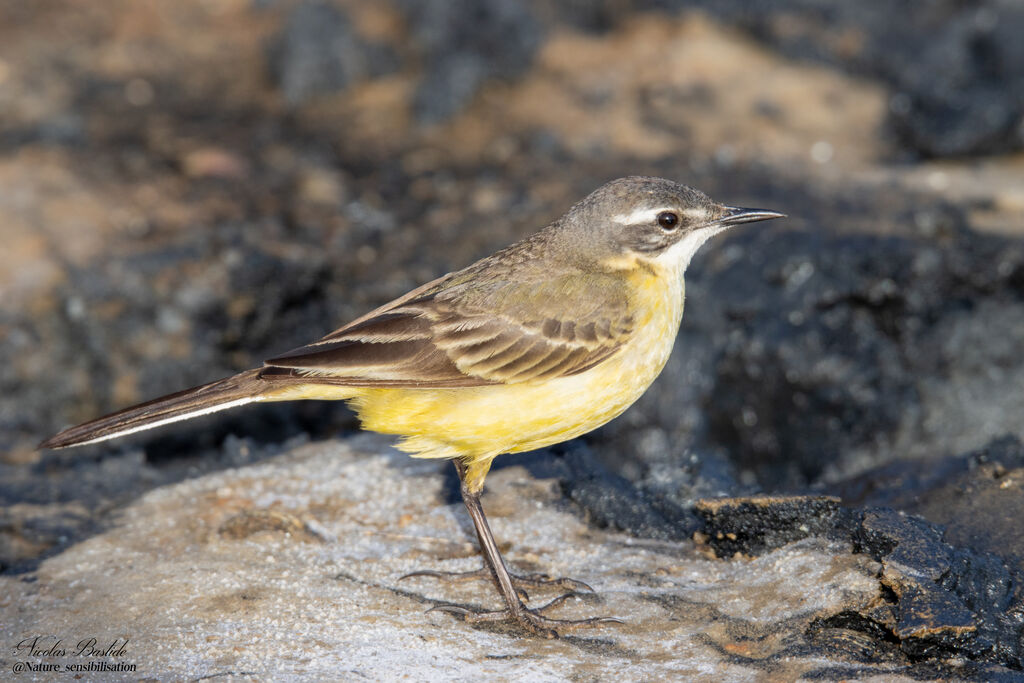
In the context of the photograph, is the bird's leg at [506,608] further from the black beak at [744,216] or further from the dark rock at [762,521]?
the black beak at [744,216]

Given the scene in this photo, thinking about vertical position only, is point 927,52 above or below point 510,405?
above

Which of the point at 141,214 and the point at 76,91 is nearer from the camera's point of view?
the point at 141,214

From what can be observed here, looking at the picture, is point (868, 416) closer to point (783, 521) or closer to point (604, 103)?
point (783, 521)

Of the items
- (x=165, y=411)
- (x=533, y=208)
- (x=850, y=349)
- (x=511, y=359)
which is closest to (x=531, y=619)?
(x=511, y=359)

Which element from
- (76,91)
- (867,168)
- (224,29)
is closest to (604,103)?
(867,168)

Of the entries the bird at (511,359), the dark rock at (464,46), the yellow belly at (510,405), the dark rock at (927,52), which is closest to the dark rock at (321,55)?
the dark rock at (464,46)

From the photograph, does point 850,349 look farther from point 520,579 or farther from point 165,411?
point 165,411
